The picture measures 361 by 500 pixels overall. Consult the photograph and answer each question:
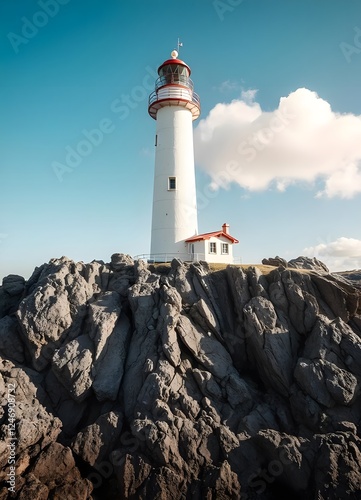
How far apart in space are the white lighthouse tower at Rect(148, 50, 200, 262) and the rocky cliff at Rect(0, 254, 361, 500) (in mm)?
7454

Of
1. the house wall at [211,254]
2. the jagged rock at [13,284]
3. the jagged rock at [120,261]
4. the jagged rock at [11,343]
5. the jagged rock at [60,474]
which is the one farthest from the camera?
the house wall at [211,254]

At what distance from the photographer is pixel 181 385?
1878 centimetres

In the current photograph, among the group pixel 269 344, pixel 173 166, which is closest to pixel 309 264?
pixel 269 344

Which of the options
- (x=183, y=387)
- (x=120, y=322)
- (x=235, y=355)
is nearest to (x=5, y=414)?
(x=120, y=322)

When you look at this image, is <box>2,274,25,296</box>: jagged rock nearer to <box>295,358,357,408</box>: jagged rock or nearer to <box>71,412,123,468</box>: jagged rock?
<box>71,412,123,468</box>: jagged rock

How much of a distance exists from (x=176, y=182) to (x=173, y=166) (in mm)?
1778

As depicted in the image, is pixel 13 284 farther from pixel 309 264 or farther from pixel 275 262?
pixel 309 264

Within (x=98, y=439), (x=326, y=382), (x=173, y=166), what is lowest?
(x=98, y=439)

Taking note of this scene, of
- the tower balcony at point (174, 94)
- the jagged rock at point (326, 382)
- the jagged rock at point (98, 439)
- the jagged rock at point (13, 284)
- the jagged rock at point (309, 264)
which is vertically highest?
the tower balcony at point (174, 94)

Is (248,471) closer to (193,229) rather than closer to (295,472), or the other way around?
(295,472)

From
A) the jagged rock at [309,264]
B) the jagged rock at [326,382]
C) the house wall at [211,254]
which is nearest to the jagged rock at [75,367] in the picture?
the jagged rock at [326,382]

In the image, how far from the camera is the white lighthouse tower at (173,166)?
32.7 meters

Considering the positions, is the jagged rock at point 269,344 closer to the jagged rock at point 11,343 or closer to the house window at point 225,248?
the house window at point 225,248

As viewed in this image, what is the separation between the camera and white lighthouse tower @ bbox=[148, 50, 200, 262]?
32719mm
